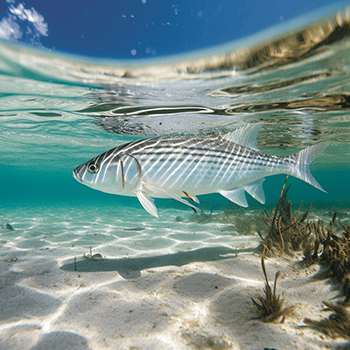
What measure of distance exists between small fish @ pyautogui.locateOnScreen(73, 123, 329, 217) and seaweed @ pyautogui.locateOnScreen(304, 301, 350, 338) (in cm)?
200

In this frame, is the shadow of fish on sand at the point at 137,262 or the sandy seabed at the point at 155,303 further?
the shadow of fish on sand at the point at 137,262

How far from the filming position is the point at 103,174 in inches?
131

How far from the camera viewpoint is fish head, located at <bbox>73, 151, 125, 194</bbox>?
333 cm

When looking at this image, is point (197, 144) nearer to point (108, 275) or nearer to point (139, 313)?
point (139, 313)

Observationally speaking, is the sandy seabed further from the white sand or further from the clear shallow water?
the clear shallow water

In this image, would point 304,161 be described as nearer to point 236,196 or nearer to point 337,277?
point 236,196

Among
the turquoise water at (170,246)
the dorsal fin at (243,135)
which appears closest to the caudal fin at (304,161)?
the dorsal fin at (243,135)

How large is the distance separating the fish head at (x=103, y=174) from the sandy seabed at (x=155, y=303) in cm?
180

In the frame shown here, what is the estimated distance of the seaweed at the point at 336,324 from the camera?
7.62ft

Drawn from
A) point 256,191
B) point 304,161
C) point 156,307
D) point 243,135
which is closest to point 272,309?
point 156,307

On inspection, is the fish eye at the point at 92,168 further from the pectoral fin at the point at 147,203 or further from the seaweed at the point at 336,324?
the seaweed at the point at 336,324

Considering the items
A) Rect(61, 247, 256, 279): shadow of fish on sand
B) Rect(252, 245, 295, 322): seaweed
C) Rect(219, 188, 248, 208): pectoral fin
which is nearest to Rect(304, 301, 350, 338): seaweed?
Rect(252, 245, 295, 322): seaweed

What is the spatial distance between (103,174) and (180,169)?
1304 mm

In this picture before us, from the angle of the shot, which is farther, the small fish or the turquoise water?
the small fish
